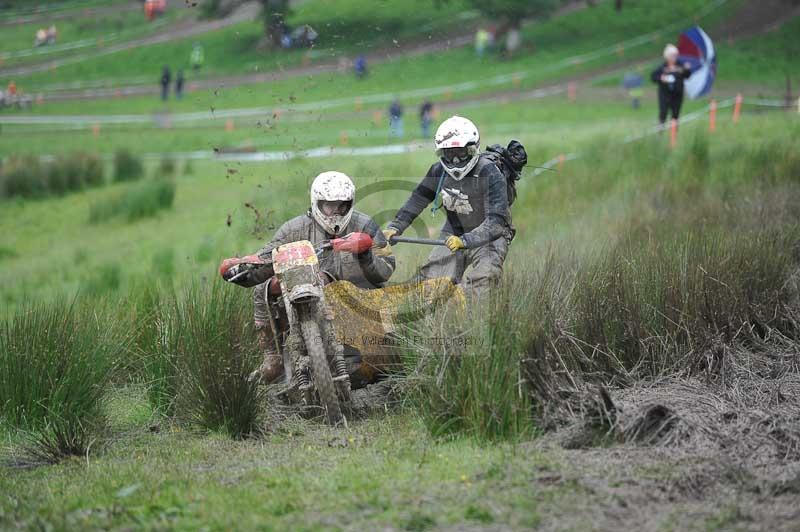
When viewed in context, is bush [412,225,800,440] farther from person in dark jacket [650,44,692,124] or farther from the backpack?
person in dark jacket [650,44,692,124]

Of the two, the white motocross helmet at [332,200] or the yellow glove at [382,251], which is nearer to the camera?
the white motocross helmet at [332,200]

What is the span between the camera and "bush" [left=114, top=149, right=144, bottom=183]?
30403 mm

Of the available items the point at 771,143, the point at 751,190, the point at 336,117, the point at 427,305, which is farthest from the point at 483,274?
the point at 336,117

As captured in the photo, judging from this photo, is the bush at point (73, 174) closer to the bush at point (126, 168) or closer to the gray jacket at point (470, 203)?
the bush at point (126, 168)

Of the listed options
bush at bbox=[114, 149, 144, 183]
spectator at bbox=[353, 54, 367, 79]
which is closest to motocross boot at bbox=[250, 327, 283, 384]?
spectator at bbox=[353, 54, 367, 79]

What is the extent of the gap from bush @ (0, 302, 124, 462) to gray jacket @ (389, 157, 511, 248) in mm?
2748

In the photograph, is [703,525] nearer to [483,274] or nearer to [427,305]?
[427,305]

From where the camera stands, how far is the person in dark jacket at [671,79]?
71.5ft

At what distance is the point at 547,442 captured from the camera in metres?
7.38

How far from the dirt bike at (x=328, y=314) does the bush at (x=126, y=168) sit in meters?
22.1

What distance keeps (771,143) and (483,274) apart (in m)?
10.7

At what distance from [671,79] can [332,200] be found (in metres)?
14.2

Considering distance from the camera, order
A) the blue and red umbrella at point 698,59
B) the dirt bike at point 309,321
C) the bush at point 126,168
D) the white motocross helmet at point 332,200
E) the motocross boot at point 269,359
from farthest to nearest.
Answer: the bush at point 126,168 → the blue and red umbrella at point 698,59 → the motocross boot at point 269,359 → the white motocross helmet at point 332,200 → the dirt bike at point 309,321

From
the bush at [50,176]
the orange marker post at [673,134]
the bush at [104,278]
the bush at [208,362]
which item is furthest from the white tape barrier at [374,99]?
the bush at [208,362]
